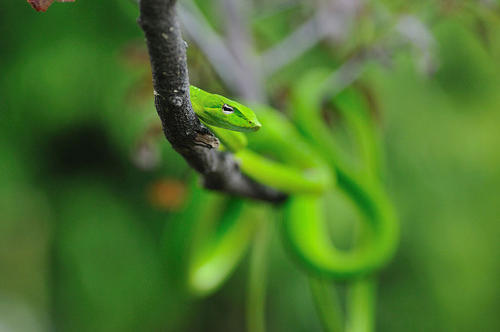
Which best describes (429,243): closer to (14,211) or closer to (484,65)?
(484,65)

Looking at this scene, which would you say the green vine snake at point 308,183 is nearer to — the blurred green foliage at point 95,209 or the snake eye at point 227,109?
the snake eye at point 227,109

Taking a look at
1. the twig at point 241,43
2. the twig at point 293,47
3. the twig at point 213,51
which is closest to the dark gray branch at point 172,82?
the twig at point 213,51

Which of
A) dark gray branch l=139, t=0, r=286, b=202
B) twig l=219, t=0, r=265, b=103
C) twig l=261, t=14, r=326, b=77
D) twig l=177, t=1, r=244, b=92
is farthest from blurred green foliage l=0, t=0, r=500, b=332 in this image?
dark gray branch l=139, t=0, r=286, b=202

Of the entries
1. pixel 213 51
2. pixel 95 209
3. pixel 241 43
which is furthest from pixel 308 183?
pixel 95 209

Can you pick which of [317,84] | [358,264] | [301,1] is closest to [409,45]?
[317,84]

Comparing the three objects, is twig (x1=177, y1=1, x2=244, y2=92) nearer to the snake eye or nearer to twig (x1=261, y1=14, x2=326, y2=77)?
twig (x1=261, y1=14, x2=326, y2=77)

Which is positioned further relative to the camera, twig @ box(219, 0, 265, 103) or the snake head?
twig @ box(219, 0, 265, 103)

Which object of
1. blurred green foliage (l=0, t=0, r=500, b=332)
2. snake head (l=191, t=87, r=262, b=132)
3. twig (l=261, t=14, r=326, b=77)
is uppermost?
snake head (l=191, t=87, r=262, b=132)

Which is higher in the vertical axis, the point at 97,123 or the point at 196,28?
the point at 196,28
